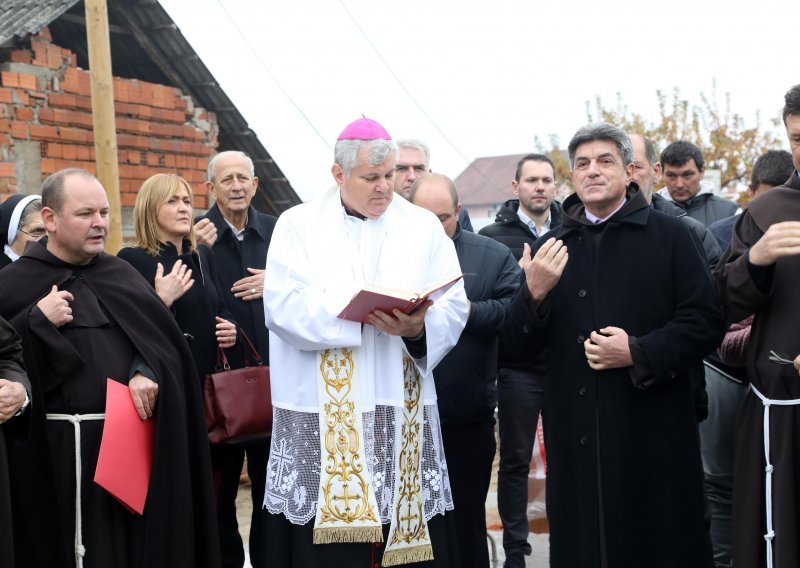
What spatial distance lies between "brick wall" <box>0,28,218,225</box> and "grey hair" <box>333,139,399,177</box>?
553cm

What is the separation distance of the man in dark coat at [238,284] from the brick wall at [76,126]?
12.5 ft

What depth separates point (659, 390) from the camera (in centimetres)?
436

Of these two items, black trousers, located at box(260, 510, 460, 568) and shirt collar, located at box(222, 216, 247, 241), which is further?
shirt collar, located at box(222, 216, 247, 241)

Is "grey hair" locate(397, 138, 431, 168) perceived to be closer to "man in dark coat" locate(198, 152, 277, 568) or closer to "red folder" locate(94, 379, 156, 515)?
"man in dark coat" locate(198, 152, 277, 568)

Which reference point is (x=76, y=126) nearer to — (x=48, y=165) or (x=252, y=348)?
(x=48, y=165)

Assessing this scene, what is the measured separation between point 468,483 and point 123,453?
181 centimetres

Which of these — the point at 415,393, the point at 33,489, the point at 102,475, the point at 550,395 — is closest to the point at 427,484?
the point at 415,393

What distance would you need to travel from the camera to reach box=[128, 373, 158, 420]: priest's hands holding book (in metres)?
4.58

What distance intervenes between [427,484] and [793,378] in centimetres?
166

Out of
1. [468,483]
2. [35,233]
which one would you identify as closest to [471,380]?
[468,483]

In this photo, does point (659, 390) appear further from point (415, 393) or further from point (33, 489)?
point (33, 489)

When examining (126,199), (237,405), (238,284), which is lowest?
(237,405)

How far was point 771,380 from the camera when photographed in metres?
4.00

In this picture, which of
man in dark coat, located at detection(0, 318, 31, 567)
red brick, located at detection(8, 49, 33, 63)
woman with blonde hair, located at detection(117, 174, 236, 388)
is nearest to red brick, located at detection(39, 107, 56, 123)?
red brick, located at detection(8, 49, 33, 63)
